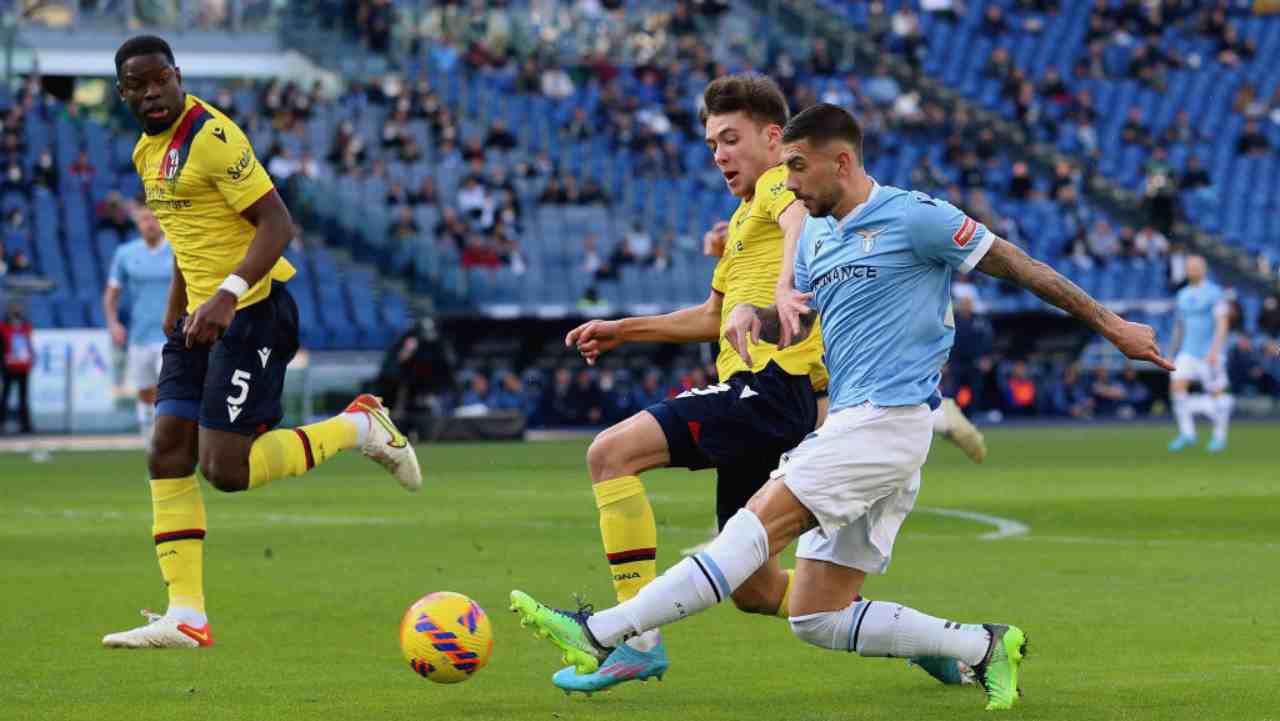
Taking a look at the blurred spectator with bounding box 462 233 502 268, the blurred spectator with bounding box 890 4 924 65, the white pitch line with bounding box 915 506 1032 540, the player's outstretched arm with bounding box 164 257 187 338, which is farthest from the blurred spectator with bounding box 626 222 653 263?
the player's outstretched arm with bounding box 164 257 187 338

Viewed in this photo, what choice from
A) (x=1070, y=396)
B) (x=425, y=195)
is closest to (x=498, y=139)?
(x=425, y=195)

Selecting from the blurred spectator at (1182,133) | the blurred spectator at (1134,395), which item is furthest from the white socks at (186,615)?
the blurred spectator at (1182,133)

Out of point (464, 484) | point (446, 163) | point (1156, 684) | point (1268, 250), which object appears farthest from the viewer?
point (1268, 250)

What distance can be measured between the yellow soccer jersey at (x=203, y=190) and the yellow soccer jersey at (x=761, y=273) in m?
2.01

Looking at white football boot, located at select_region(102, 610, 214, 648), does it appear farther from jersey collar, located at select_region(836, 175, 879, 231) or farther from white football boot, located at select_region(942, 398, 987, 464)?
white football boot, located at select_region(942, 398, 987, 464)

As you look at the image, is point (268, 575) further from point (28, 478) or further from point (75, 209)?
point (75, 209)

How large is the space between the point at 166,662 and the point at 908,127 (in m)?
37.6

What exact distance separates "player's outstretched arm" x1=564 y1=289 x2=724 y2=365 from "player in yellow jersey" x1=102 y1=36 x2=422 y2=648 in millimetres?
1570

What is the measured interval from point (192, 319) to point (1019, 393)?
2986 cm

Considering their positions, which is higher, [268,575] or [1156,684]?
[1156,684]

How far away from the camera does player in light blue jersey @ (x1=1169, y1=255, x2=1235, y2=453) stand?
1028 inches

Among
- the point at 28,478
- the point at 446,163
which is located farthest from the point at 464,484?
the point at 446,163

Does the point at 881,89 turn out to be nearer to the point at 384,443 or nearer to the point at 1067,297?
the point at 384,443

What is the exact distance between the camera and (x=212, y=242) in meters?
8.77
